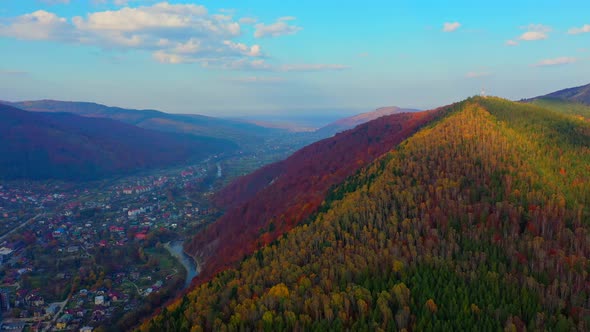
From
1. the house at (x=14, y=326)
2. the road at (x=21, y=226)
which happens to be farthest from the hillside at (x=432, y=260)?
the road at (x=21, y=226)

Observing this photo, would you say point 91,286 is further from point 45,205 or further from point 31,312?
point 45,205

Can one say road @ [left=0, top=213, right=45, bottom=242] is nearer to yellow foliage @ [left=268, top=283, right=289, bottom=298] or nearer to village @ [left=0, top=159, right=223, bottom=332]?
village @ [left=0, top=159, right=223, bottom=332]

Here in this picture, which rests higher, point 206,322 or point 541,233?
point 541,233

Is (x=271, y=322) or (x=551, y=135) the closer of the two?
(x=271, y=322)

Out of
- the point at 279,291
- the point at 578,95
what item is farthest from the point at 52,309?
the point at 578,95

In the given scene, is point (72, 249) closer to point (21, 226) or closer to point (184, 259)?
point (184, 259)

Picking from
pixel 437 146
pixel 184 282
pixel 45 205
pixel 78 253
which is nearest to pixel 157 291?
pixel 184 282

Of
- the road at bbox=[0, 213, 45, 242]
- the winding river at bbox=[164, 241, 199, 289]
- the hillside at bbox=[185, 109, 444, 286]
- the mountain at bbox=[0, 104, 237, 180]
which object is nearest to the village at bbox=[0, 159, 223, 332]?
the road at bbox=[0, 213, 45, 242]
